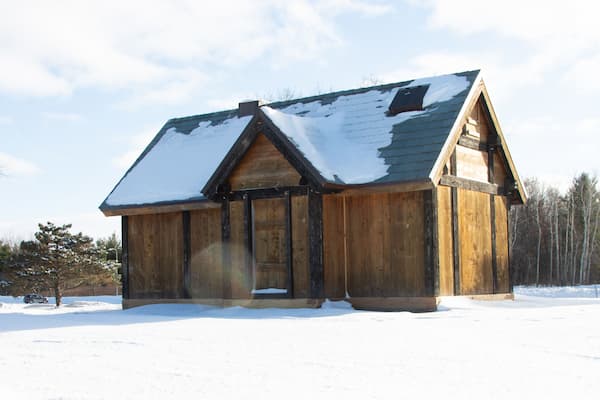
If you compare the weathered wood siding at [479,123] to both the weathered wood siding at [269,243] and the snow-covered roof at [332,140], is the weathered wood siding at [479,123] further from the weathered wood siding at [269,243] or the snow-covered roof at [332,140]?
the weathered wood siding at [269,243]

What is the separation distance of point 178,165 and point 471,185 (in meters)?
8.36

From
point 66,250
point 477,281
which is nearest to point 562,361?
point 477,281

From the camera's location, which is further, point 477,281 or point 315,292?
point 477,281

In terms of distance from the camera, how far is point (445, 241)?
19359 millimetres

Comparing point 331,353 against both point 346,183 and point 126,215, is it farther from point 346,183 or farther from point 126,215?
point 126,215

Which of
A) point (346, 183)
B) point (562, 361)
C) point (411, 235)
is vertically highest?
point (346, 183)

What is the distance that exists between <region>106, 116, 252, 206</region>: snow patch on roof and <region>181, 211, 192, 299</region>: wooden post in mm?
746

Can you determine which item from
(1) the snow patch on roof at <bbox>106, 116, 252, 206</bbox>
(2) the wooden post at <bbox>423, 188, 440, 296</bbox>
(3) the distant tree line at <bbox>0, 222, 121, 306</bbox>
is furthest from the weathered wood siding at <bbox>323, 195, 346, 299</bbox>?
(3) the distant tree line at <bbox>0, 222, 121, 306</bbox>

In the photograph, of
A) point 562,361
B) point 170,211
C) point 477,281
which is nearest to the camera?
point 562,361

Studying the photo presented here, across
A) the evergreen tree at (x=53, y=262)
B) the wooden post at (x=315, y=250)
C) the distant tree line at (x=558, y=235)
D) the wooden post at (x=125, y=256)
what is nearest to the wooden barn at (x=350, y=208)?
the wooden post at (x=315, y=250)

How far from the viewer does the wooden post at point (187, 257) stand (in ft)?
72.6

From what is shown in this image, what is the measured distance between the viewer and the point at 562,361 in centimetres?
941

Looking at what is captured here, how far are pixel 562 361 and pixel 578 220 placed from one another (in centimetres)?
4832

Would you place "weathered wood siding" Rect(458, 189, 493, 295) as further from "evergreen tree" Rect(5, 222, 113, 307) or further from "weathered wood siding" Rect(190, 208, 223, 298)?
"evergreen tree" Rect(5, 222, 113, 307)
